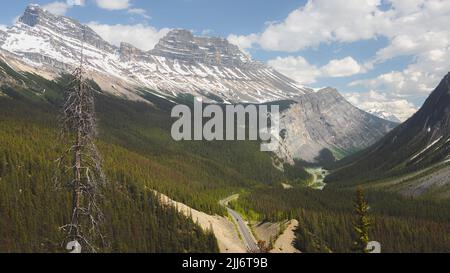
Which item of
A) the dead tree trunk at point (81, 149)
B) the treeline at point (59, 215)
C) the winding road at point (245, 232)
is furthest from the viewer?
the winding road at point (245, 232)

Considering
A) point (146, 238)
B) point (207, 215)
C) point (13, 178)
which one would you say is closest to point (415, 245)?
point (207, 215)

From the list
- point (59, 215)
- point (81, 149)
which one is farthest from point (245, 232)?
point (81, 149)

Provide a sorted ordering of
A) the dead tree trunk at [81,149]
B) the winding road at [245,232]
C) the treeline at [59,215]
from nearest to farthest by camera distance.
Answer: the dead tree trunk at [81,149]
the treeline at [59,215]
the winding road at [245,232]

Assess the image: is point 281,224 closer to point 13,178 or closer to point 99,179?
point 13,178

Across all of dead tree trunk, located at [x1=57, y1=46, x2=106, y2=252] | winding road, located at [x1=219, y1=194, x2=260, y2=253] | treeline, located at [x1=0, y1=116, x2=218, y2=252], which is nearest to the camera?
dead tree trunk, located at [x1=57, y1=46, x2=106, y2=252]

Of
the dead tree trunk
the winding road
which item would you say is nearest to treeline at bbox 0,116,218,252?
the winding road

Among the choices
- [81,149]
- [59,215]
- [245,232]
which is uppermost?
[59,215]

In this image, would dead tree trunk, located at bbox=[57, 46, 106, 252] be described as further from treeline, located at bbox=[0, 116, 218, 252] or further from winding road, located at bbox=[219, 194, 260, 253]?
treeline, located at bbox=[0, 116, 218, 252]

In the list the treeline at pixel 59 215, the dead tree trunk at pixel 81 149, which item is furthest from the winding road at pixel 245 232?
the dead tree trunk at pixel 81 149

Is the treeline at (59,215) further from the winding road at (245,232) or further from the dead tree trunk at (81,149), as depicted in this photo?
the dead tree trunk at (81,149)

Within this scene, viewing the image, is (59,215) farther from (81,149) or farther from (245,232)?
(81,149)

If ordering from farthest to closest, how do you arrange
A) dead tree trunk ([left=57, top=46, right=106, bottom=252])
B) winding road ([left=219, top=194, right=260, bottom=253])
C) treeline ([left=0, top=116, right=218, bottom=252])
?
winding road ([left=219, top=194, right=260, bottom=253]), treeline ([left=0, top=116, right=218, bottom=252]), dead tree trunk ([left=57, top=46, right=106, bottom=252])
